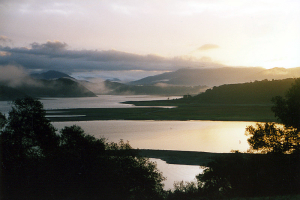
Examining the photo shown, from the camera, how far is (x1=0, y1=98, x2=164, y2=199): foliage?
2067cm

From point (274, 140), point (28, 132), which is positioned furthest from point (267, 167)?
point (28, 132)

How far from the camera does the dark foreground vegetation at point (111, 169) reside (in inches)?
823

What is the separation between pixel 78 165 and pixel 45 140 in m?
4.88

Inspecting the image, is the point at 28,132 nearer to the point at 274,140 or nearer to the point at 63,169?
the point at 63,169

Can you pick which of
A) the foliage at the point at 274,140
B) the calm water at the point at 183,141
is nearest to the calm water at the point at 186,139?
the calm water at the point at 183,141

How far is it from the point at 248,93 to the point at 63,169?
150110mm

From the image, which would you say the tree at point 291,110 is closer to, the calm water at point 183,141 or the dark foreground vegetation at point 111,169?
the dark foreground vegetation at point 111,169

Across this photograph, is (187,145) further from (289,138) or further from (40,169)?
(40,169)

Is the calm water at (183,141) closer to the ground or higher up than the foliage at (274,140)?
closer to the ground

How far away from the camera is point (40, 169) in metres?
21.5

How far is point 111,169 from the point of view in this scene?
72.8 feet

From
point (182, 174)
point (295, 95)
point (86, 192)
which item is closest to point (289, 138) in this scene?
point (295, 95)

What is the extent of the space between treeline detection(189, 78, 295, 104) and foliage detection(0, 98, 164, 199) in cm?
13063

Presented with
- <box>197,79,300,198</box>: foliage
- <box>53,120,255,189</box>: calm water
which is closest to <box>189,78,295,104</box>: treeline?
<box>53,120,255,189</box>: calm water
